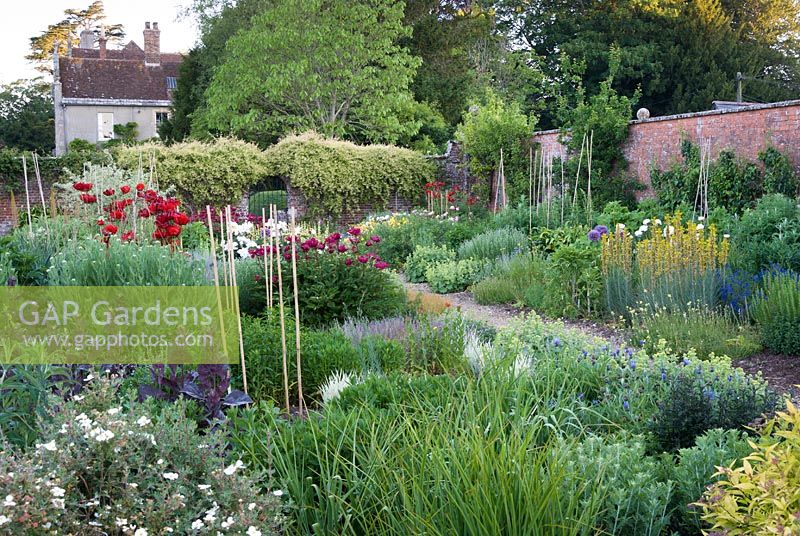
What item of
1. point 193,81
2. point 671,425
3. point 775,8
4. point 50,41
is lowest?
point 671,425

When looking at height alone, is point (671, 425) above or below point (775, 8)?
below

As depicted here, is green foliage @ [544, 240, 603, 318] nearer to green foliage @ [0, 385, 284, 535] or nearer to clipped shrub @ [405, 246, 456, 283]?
clipped shrub @ [405, 246, 456, 283]

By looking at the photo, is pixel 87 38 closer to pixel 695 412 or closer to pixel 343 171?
pixel 343 171

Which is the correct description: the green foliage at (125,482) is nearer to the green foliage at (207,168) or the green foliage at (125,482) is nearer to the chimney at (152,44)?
the green foliage at (207,168)

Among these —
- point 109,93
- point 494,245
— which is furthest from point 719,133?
point 109,93

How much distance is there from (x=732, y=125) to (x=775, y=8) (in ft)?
64.2

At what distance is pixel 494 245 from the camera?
1070cm

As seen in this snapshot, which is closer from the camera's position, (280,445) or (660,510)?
(660,510)

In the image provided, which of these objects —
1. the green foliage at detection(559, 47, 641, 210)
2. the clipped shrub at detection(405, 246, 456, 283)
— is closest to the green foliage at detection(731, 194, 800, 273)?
the clipped shrub at detection(405, 246, 456, 283)

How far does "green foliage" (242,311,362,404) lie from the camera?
437 cm

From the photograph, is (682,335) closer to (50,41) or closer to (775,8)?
(775,8)

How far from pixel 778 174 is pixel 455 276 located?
439cm

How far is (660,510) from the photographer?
2.77 metres

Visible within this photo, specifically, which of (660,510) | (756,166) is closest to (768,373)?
(660,510)
